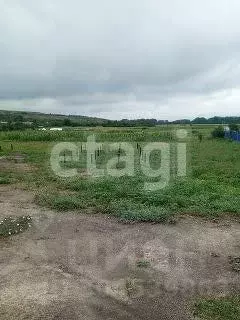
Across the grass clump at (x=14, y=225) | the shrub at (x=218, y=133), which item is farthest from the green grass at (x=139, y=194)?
the shrub at (x=218, y=133)

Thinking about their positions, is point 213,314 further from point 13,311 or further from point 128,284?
point 13,311

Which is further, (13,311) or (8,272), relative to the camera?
(8,272)

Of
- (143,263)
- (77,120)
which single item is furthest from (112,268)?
(77,120)

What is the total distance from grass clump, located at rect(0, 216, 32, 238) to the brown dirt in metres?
0.18

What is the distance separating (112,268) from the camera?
670 cm

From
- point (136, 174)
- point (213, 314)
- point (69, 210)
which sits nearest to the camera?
point (213, 314)

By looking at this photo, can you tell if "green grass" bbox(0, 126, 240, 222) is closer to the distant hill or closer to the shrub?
the shrub

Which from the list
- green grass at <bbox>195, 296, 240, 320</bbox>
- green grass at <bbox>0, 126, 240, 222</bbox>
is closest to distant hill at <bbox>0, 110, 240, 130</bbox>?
green grass at <bbox>0, 126, 240, 222</bbox>

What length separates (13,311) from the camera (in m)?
5.28

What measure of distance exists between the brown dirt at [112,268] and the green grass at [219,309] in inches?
7.1

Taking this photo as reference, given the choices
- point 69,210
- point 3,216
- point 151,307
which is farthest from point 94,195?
point 151,307

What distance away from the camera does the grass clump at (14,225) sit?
27.7 ft

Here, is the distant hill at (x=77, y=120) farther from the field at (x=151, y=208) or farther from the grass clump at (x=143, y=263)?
the grass clump at (x=143, y=263)

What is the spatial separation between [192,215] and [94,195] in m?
3.15
